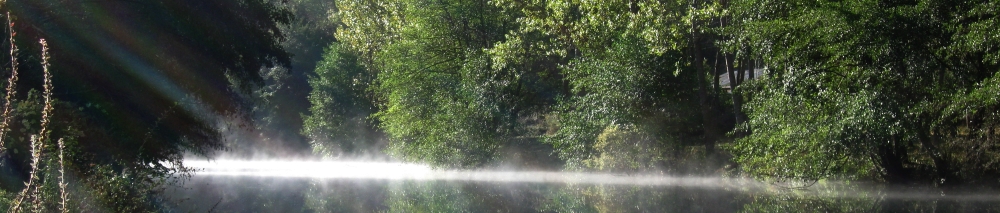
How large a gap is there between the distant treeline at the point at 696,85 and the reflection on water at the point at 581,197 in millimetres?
794

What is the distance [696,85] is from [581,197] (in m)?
7.84

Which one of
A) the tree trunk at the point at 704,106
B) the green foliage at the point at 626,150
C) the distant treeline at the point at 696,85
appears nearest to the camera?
the distant treeline at the point at 696,85

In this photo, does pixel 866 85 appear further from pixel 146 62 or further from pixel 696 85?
pixel 146 62

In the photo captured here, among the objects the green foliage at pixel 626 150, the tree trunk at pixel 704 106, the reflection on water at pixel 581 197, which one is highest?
the tree trunk at pixel 704 106

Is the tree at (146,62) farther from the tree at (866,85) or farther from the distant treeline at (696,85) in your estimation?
the tree at (866,85)

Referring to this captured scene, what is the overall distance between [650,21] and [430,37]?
13126 mm

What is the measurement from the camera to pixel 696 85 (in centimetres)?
2753

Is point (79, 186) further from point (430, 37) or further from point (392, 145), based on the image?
point (392, 145)

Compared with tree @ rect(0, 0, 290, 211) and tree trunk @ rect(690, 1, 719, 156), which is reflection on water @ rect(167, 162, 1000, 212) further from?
tree @ rect(0, 0, 290, 211)

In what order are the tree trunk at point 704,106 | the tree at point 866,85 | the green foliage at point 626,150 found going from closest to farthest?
the tree at point 866,85 → the tree trunk at point 704,106 → the green foliage at point 626,150

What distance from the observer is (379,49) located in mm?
43031

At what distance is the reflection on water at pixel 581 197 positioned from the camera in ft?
58.3

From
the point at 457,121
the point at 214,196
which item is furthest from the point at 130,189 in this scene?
the point at 457,121

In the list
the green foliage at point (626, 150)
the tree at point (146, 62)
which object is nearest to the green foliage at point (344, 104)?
the green foliage at point (626, 150)
